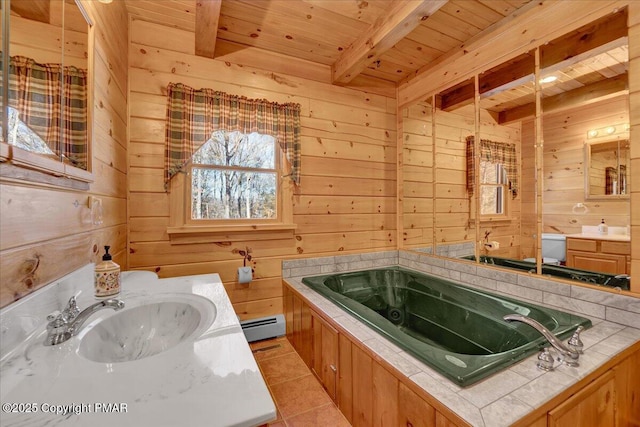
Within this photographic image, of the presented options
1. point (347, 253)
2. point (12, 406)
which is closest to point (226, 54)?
point (347, 253)

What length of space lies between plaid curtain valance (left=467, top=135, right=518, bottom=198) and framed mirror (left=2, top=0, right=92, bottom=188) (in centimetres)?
252

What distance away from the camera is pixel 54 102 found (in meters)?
0.85

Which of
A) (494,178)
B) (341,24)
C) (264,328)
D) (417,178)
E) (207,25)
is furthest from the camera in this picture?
(417,178)

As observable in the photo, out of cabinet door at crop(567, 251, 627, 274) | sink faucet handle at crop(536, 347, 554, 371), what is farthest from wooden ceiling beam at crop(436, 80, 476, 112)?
sink faucet handle at crop(536, 347, 554, 371)

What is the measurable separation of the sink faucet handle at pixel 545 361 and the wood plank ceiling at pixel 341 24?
1868mm

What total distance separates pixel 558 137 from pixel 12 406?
2.59 metres

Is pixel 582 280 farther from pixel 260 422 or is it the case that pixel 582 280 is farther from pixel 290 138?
pixel 290 138

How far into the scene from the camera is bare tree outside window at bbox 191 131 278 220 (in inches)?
82.7

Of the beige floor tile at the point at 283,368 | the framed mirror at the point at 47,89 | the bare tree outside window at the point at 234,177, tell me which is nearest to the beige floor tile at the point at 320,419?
the beige floor tile at the point at 283,368

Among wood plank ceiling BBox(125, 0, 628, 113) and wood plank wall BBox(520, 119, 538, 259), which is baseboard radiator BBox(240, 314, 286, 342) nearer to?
wood plank wall BBox(520, 119, 538, 259)

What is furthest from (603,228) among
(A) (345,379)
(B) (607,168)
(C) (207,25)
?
(C) (207,25)

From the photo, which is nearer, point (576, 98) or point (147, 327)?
point (147, 327)

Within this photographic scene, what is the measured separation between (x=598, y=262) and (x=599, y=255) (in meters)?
0.04
